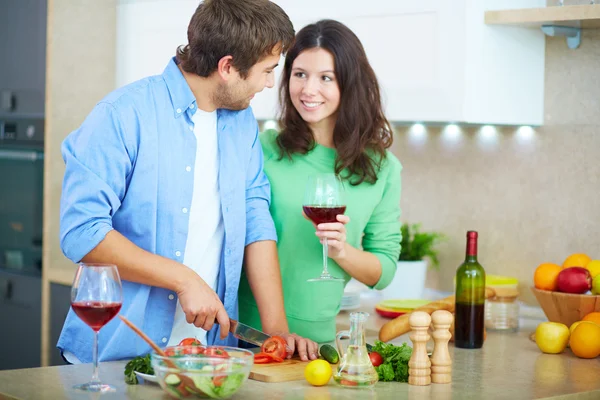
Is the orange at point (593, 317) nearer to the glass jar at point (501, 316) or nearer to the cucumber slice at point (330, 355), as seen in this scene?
the glass jar at point (501, 316)

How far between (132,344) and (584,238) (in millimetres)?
1646

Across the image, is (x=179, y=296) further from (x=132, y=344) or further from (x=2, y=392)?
(x=2, y=392)

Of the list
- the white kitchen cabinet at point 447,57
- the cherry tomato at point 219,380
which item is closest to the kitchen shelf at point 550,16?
the white kitchen cabinet at point 447,57

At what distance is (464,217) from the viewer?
337 cm

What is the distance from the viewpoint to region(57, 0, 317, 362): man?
197cm

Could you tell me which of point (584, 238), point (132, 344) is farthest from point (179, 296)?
point (584, 238)

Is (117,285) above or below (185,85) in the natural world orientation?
below

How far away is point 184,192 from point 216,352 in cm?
48

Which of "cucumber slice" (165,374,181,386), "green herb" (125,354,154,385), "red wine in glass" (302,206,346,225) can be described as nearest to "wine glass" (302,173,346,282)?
"red wine in glass" (302,206,346,225)

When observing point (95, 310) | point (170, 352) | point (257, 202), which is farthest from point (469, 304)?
point (95, 310)

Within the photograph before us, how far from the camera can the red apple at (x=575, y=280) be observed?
2568 millimetres

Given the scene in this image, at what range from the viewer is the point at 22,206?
4195 mm

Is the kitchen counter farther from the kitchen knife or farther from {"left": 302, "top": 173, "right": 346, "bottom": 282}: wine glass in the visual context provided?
{"left": 302, "top": 173, "right": 346, "bottom": 282}: wine glass

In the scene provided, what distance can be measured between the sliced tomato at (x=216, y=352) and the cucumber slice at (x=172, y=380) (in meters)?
0.15
